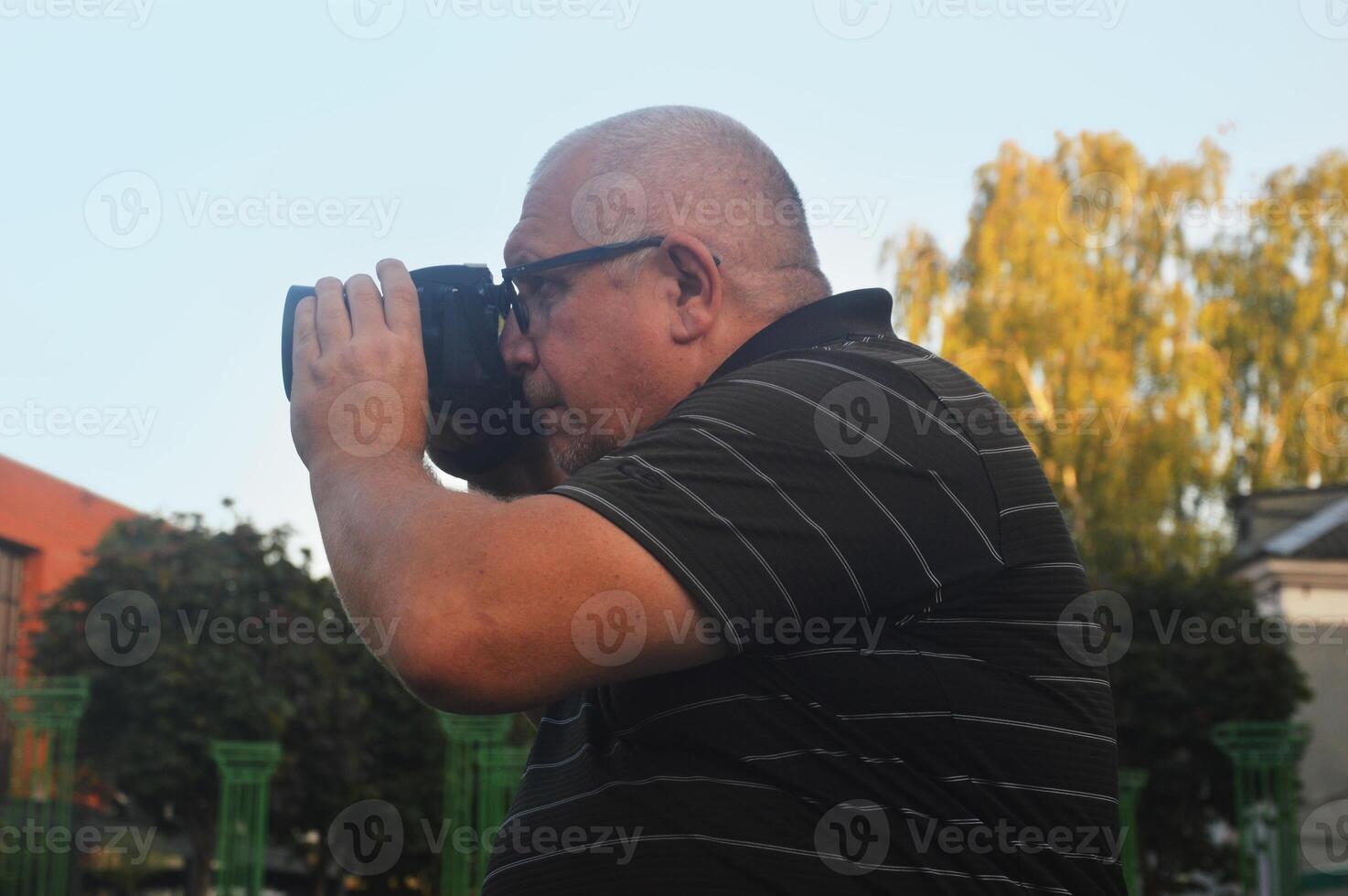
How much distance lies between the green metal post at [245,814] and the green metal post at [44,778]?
0.97 metres

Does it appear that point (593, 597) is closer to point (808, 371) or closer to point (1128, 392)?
point (808, 371)

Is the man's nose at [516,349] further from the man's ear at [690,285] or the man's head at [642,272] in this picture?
the man's ear at [690,285]

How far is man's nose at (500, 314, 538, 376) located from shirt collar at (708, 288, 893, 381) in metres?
0.26

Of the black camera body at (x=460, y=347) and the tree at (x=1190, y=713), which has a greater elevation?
the black camera body at (x=460, y=347)

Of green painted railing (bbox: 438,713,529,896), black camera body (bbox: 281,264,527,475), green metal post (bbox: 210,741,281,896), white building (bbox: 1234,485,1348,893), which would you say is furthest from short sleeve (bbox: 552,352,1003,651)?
white building (bbox: 1234,485,1348,893)

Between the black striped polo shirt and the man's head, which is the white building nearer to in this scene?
the man's head

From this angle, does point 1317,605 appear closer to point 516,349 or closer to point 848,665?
point 516,349

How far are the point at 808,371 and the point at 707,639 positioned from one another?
32 cm

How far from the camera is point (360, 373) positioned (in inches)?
67.7

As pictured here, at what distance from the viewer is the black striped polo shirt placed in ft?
4.81

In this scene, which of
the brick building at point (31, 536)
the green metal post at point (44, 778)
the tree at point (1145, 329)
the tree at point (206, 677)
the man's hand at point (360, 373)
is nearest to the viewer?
the man's hand at point (360, 373)

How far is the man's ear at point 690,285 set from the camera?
1856 millimetres

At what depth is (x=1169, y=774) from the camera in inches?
612

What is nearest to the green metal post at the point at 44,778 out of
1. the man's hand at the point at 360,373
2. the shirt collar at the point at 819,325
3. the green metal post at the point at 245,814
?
the green metal post at the point at 245,814
